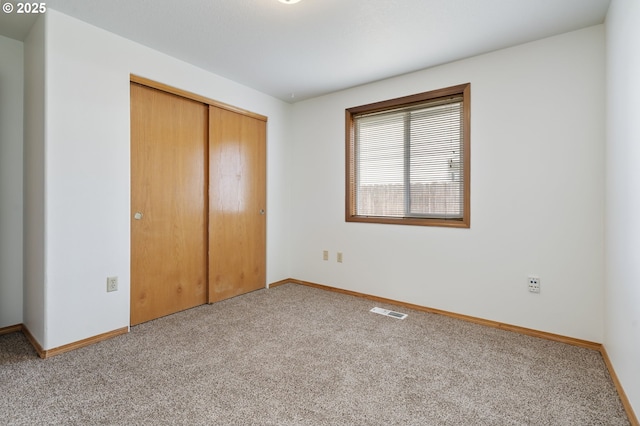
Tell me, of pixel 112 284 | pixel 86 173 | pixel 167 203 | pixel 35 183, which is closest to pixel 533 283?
pixel 167 203

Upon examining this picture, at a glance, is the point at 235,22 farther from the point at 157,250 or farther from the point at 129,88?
the point at 157,250

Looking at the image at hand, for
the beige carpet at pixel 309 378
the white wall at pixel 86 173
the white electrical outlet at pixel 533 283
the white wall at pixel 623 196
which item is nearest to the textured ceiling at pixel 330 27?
the white wall at pixel 86 173

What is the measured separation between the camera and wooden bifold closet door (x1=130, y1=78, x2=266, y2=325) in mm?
2660

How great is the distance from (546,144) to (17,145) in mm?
4146

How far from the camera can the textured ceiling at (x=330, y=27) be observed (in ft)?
6.70

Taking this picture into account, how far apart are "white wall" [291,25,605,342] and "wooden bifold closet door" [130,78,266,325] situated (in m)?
1.42

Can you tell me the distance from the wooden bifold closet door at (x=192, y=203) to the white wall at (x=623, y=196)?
3088 mm

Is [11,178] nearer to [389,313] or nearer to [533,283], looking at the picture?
[389,313]

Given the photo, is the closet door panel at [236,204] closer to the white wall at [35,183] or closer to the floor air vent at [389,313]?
the white wall at [35,183]

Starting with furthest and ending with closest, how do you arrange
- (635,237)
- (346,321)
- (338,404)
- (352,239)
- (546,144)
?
1. (352,239)
2. (346,321)
3. (546,144)
4. (338,404)
5. (635,237)

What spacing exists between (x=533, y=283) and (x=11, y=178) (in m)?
4.20

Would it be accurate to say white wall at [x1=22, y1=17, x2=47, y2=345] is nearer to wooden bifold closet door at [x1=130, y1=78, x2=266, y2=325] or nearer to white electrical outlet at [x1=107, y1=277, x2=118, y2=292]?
white electrical outlet at [x1=107, y1=277, x2=118, y2=292]

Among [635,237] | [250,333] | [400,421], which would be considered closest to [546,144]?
[635,237]

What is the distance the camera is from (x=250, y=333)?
248 cm
